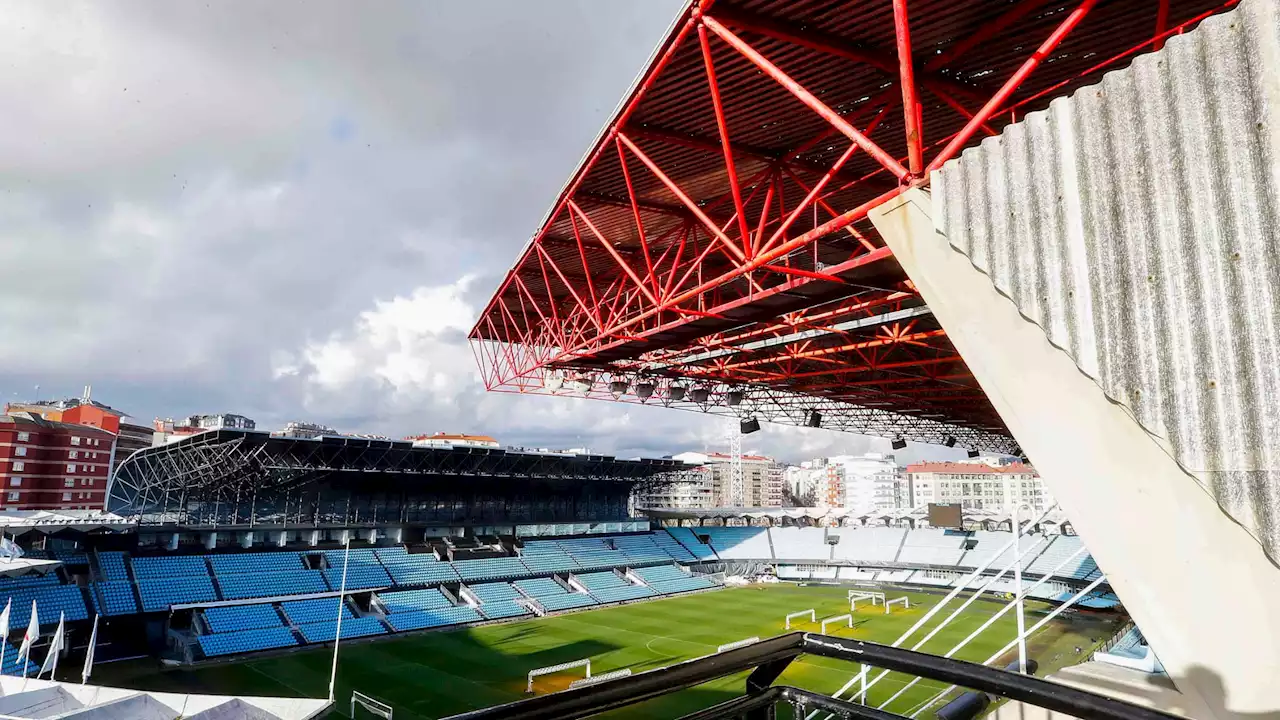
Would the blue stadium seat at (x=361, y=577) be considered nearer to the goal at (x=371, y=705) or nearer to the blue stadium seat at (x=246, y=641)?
the blue stadium seat at (x=246, y=641)

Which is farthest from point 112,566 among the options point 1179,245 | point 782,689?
point 1179,245

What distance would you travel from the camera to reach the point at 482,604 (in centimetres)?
3825

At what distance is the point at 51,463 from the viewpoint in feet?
212

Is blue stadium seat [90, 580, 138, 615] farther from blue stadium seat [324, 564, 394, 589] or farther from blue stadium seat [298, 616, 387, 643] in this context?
blue stadium seat [324, 564, 394, 589]

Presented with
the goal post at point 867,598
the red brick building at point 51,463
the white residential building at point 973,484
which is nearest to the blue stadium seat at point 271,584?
the goal post at point 867,598

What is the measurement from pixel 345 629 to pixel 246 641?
4411 millimetres

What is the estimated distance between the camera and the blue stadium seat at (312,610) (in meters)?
32.4

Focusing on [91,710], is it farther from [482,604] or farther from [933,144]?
[482,604]

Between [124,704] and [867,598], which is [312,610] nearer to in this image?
[124,704]

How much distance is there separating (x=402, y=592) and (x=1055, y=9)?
3826 cm

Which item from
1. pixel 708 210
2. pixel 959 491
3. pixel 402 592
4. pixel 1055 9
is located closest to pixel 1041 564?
pixel 402 592

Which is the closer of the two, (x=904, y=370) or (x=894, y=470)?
(x=904, y=370)

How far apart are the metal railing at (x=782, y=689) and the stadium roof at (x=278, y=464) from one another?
119ft

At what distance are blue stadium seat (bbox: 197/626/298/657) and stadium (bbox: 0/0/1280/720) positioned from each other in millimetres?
133
